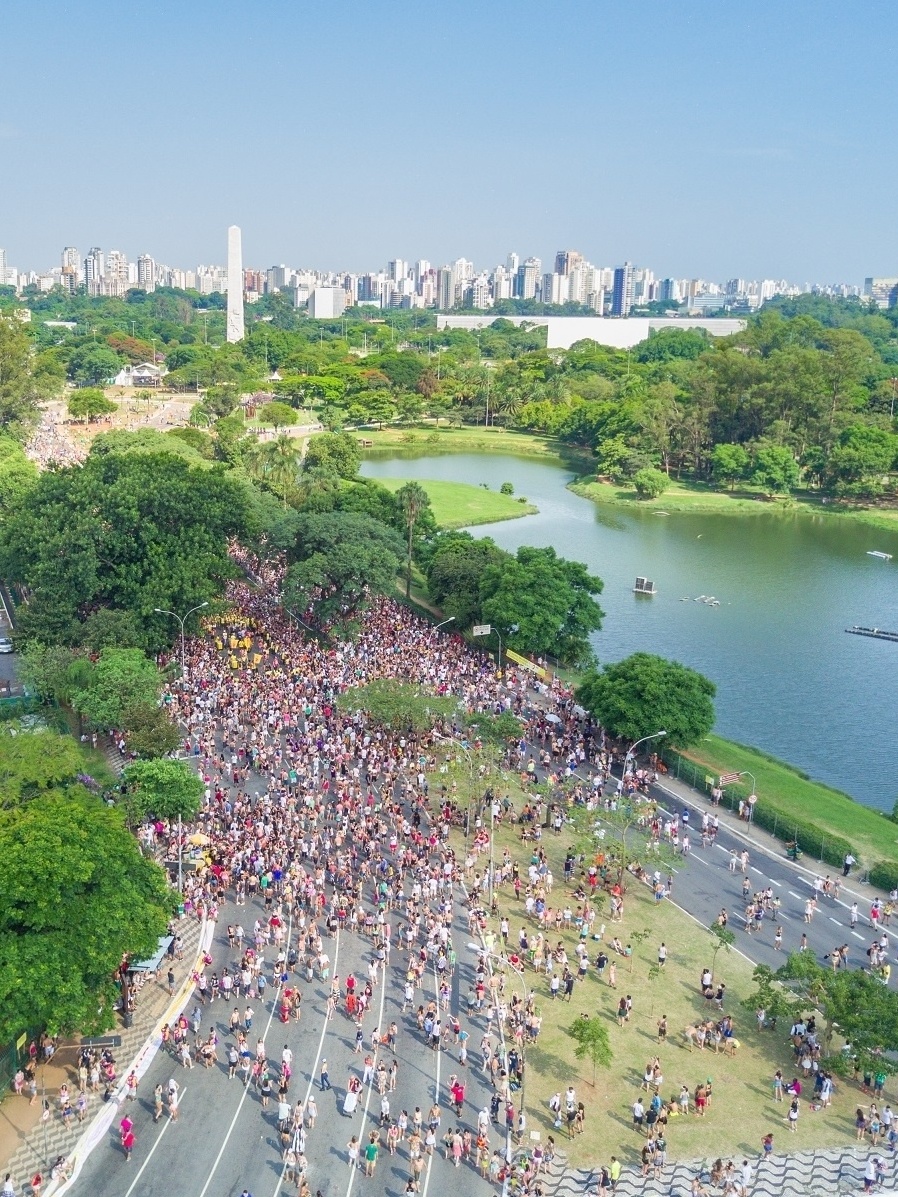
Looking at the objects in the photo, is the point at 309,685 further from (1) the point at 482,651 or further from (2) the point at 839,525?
(2) the point at 839,525

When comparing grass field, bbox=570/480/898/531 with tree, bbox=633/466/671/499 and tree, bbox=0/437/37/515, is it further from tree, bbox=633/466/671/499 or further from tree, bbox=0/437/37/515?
tree, bbox=0/437/37/515

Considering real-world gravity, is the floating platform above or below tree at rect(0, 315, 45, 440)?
below

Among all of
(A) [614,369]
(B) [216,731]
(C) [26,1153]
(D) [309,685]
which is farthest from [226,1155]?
(A) [614,369]

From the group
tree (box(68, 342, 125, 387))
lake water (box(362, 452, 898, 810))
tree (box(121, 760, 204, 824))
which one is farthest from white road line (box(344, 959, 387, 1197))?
tree (box(68, 342, 125, 387))

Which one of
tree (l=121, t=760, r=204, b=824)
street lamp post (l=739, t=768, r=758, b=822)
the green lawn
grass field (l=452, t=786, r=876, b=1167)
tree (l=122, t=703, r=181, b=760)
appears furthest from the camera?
the green lawn

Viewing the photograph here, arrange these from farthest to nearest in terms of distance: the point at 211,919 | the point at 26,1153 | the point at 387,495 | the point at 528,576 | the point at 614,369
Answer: the point at 614,369
the point at 387,495
the point at 528,576
the point at 211,919
the point at 26,1153

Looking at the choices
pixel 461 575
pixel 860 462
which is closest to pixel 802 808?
pixel 461 575
